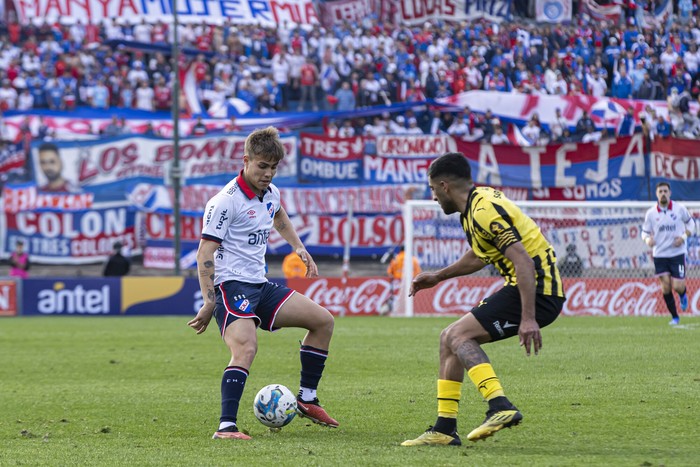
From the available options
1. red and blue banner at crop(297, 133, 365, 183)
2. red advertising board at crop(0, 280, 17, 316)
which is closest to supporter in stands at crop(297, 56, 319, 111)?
red and blue banner at crop(297, 133, 365, 183)

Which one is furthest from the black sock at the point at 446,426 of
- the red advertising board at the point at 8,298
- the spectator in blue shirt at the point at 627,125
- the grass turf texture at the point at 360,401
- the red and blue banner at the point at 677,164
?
the spectator in blue shirt at the point at 627,125

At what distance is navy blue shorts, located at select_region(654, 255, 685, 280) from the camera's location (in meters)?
17.5

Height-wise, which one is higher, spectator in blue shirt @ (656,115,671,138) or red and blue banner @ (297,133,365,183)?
spectator in blue shirt @ (656,115,671,138)

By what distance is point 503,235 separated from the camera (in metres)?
6.69

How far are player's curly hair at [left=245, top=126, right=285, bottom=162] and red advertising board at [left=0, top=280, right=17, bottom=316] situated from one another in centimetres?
1904

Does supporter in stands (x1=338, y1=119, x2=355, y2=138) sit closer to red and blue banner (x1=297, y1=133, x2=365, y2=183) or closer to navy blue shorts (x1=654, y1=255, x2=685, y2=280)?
red and blue banner (x1=297, y1=133, x2=365, y2=183)

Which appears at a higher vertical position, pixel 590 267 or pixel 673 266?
pixel 673 266

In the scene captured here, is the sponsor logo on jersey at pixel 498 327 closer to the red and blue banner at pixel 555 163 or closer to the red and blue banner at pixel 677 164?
the red and blue banner at pixel 677 164

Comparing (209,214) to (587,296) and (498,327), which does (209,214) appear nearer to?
(498,327)

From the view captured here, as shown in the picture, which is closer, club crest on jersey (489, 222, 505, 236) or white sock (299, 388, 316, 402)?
club crest on jersey (489, 222, 505, 236)

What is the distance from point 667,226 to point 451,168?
1134 centimetres

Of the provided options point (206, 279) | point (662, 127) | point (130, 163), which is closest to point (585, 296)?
point (662, 127)

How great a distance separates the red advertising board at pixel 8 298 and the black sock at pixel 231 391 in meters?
19.0

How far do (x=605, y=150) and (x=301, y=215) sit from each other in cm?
772
